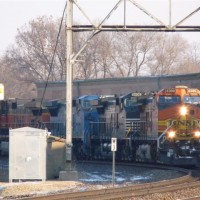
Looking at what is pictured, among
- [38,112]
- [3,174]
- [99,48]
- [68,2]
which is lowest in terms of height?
[3,174]

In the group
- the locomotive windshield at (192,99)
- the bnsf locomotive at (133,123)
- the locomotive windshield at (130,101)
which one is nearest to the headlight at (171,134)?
the bnsf locomotive at (133,123)

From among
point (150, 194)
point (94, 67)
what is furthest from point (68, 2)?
point (94, 67)

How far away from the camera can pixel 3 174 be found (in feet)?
87.5

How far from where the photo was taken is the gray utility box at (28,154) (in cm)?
2228

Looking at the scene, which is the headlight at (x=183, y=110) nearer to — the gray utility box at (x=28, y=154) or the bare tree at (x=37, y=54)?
the gray utility box at (x=28, y=154)

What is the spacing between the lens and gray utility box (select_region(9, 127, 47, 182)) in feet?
73.1

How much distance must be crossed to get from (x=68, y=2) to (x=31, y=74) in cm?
6160

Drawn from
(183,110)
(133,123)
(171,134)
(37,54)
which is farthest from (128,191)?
(37,54)

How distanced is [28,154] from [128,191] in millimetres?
5418

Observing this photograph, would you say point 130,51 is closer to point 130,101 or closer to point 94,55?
point 94,55

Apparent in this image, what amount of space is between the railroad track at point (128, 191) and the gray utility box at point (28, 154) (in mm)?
4398

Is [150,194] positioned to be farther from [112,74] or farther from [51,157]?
[112,74]

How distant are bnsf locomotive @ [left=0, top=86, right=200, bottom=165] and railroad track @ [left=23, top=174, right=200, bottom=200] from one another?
6.25 m

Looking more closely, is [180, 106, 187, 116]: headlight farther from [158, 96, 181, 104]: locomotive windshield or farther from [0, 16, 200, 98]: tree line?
[0, 16, 200, 98]: tree line
